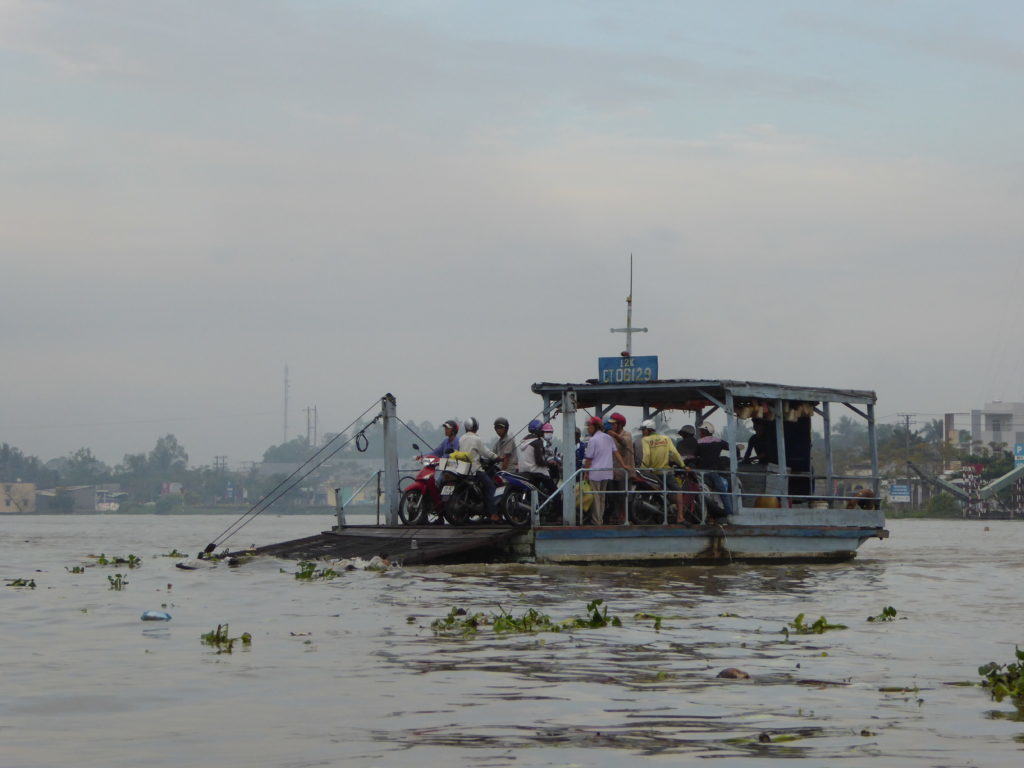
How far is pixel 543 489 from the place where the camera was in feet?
60.7

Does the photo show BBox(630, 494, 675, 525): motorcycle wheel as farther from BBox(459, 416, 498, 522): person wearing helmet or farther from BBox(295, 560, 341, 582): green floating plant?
BBox(295, 560, 341, 582): green floating plant

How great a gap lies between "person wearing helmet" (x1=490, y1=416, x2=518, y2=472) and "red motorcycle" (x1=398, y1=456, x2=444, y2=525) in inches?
35.6

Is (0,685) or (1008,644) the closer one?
(0,685)

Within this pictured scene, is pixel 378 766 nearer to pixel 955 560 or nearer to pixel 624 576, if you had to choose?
pixel 624 576

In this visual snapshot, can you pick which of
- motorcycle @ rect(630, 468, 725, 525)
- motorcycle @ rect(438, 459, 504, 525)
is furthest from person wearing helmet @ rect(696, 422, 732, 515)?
motorcycle @ rect(438, 459, 504, 525)

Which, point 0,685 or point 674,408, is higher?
point 674,408

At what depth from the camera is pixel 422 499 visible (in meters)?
19.1

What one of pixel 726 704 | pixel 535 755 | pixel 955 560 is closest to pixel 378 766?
pixel 535 755

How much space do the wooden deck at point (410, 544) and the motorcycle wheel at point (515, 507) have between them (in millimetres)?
229

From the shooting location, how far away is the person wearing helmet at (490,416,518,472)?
18.7 metres

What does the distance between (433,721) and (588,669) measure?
2.02 meters

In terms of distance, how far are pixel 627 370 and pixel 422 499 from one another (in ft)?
11.6

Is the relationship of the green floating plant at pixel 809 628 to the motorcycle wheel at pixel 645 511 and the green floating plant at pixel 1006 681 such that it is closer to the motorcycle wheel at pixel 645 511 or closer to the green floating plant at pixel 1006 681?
the green floating plant at pixel 1006 681

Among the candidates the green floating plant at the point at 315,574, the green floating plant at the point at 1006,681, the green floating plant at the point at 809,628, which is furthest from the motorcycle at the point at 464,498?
the green floating plant at the point at 1006,681
